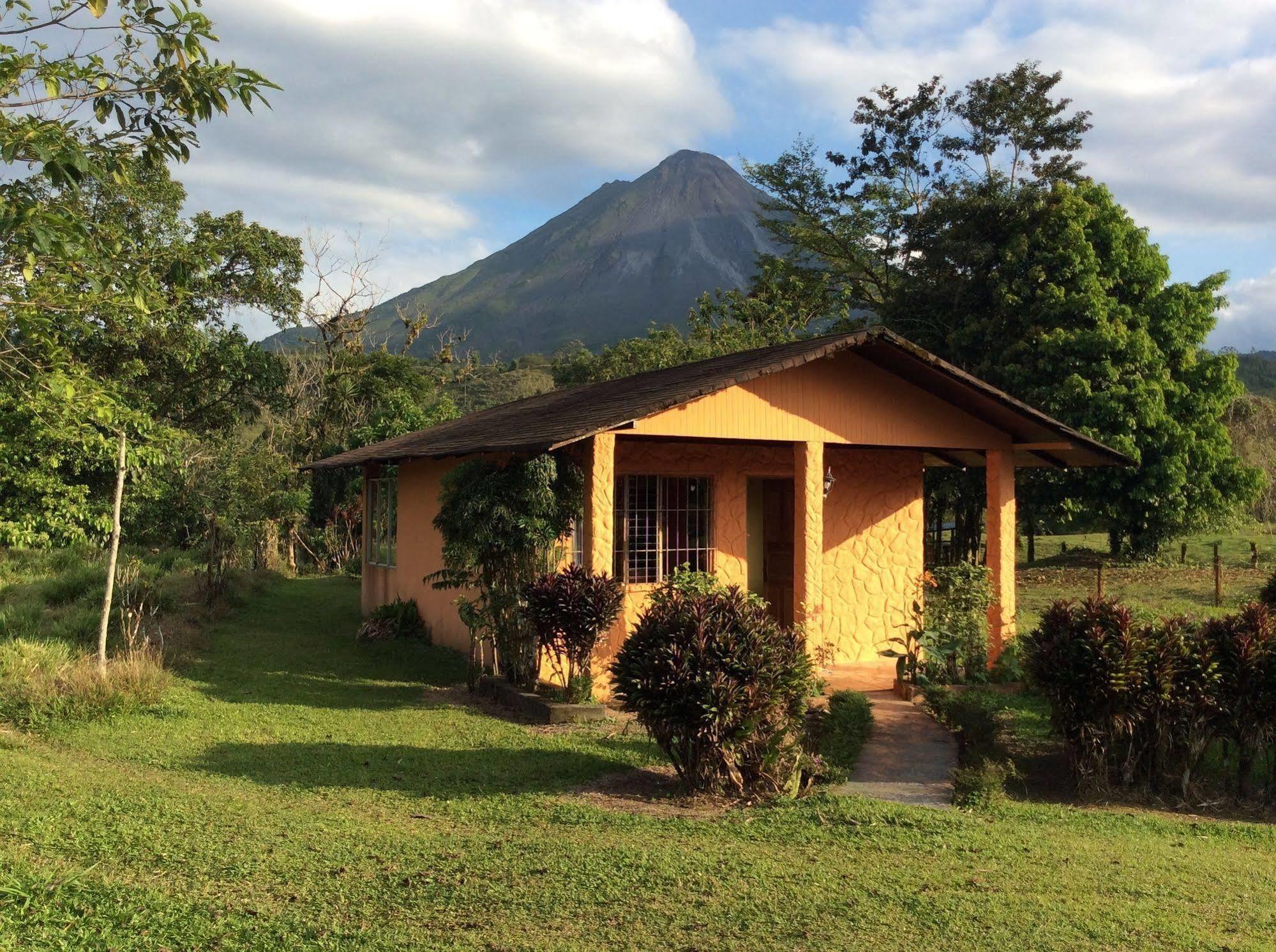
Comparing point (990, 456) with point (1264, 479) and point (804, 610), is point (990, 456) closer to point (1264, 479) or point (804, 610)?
point (804, 610)

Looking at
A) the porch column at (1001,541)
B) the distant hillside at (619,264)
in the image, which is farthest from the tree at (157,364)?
the distant hillside at (619,264)

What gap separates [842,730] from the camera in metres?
8.94

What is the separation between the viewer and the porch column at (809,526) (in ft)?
35.2

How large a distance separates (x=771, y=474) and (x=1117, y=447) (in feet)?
37.6

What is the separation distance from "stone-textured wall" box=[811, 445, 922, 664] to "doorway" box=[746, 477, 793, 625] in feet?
1.88

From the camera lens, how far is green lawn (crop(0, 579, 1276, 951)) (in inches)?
169

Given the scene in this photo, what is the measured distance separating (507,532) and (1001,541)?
20.4 ft

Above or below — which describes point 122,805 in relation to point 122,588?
below

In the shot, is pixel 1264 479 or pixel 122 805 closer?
pixel 122 805

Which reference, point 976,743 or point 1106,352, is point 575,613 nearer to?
point 976,743

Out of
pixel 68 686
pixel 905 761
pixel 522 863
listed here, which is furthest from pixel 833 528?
pixel 68 686

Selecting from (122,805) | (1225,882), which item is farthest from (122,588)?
(1225,882)

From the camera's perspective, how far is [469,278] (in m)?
141

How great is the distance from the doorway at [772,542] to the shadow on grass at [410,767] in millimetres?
5989
